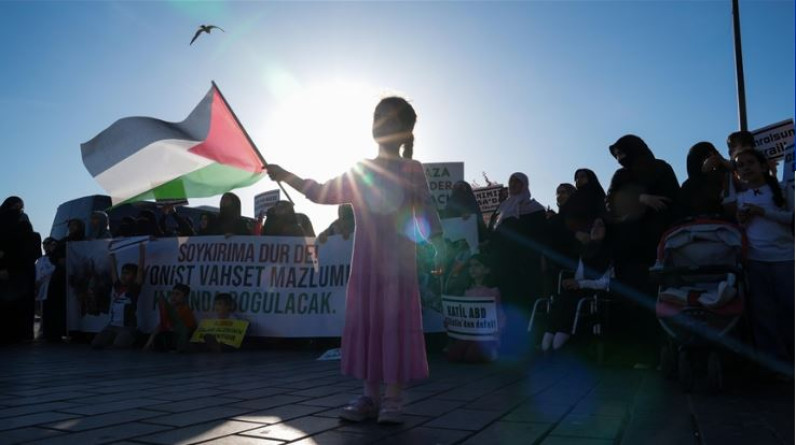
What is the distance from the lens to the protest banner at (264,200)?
47.6 feet

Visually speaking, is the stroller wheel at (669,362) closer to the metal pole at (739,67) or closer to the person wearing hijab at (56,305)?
the metal pole at (739,67)

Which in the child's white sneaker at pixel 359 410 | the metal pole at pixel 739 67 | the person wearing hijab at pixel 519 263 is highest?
the metal pole at pixel 739 67

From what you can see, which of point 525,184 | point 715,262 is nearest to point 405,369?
point 715,262

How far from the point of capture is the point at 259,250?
9445 mm

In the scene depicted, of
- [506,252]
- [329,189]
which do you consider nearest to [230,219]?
[506,252]

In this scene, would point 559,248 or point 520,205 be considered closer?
point 559,248

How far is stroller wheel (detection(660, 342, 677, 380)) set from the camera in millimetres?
5359

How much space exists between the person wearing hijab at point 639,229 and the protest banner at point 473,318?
1347mm

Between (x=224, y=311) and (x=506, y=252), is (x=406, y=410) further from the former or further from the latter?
(x=224, y=311)

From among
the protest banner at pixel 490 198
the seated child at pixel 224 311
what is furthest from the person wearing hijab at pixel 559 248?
the protest banner at pixel 490 198

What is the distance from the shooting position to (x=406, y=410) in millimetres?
4031

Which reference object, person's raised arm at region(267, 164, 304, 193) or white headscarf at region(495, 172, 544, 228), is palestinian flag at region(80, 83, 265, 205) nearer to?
person's raised arm at region(267, 164, 304, 193)

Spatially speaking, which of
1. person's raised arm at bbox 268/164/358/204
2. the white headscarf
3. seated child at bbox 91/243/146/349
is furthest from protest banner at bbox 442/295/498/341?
seated child at bbox 91/243/146/349

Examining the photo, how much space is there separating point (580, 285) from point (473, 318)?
1.22 meters
